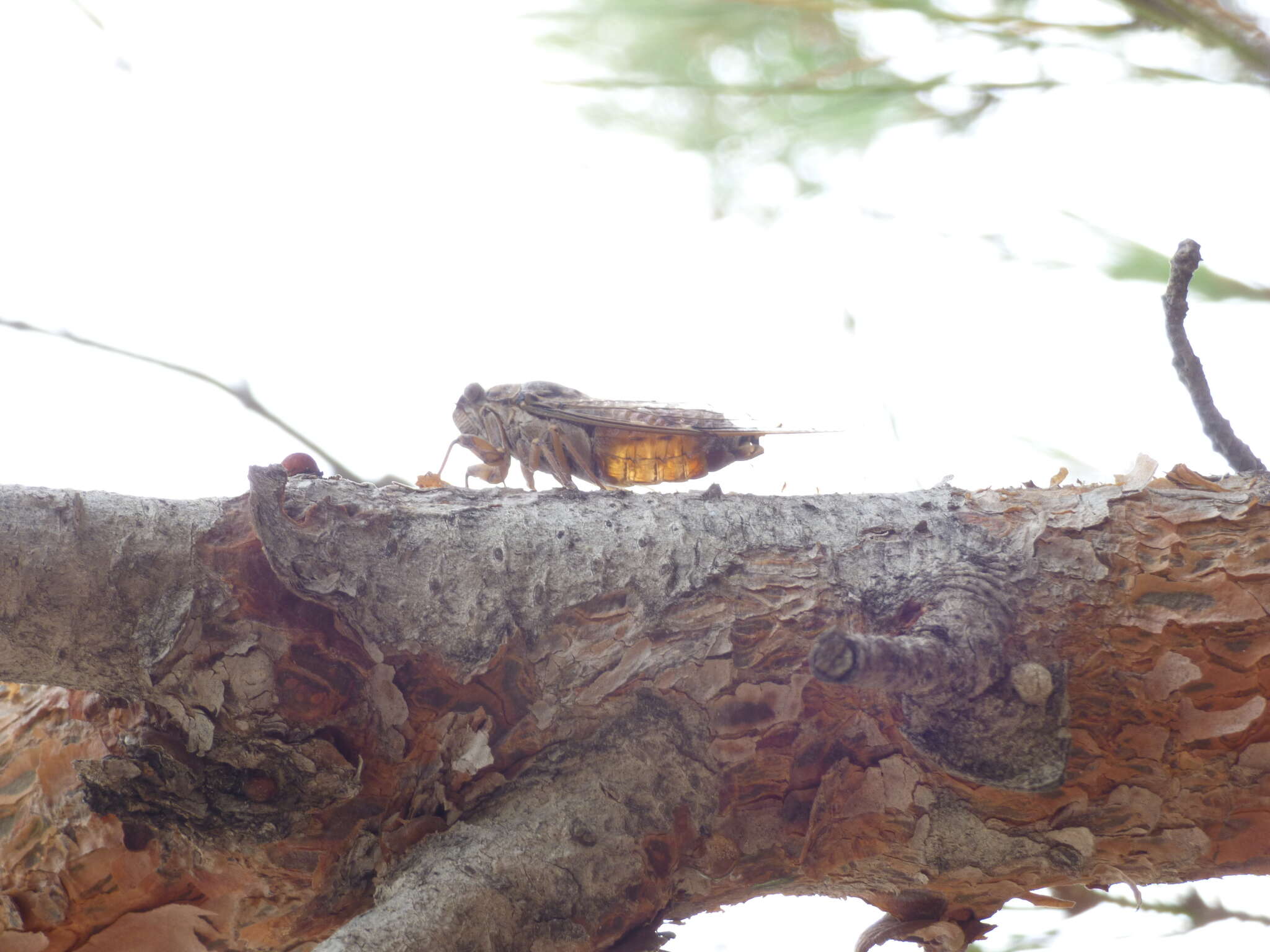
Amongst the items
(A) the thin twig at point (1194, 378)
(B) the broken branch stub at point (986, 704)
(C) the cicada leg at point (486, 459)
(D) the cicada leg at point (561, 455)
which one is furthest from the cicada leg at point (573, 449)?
(A) the thin twig at point (1194, 378)

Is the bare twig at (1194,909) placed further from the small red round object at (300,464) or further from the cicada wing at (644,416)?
the small red round object at (300,464)

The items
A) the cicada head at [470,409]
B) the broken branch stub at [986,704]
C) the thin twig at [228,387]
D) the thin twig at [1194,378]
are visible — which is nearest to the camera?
the broken branch stub at [986,704]

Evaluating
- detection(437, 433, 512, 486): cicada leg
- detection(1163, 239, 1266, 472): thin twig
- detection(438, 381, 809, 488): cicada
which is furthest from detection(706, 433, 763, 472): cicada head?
detection(1163, 239, 1266, 472): thin twig

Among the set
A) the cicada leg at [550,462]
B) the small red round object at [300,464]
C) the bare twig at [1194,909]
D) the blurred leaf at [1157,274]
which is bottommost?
the bare twig at [1194,909]

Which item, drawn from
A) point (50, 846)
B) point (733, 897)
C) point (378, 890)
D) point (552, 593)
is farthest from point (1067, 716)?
point (50, 846)

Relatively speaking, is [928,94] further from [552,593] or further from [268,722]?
[268,722]

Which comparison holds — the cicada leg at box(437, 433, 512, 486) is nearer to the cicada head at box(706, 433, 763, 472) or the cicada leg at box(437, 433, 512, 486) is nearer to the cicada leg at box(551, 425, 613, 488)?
the cicada leg at box(551, 425, 613, 488)
